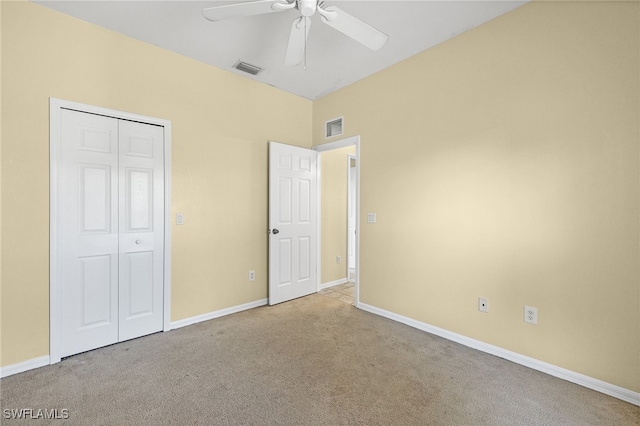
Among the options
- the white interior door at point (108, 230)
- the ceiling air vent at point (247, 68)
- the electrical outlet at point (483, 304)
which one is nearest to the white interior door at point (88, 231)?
the white interior door at point (108, 230)

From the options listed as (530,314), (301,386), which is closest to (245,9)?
(301,386)

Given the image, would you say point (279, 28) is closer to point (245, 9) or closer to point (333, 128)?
point (245, 9)

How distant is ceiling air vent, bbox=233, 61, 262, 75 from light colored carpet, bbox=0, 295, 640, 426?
9.15 ft

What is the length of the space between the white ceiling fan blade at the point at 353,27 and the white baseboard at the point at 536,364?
100 inches

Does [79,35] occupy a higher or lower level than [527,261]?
higher

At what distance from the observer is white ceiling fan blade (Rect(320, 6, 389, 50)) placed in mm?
1822

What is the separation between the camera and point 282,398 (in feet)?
6.08

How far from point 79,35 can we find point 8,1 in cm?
41

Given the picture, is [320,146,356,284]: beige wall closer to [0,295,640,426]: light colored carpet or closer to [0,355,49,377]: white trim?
[0,295,640,426]: light colored carpet

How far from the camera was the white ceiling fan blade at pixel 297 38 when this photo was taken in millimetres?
1900

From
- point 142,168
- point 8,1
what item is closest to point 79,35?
point 8,1

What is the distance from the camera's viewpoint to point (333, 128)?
12.7ft

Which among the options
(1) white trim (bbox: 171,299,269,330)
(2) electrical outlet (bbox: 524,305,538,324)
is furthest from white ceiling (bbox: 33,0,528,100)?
(1) white trim (bbox: 171,299,269,330)

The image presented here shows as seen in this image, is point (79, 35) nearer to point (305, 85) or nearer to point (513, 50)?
point (305, 85)
